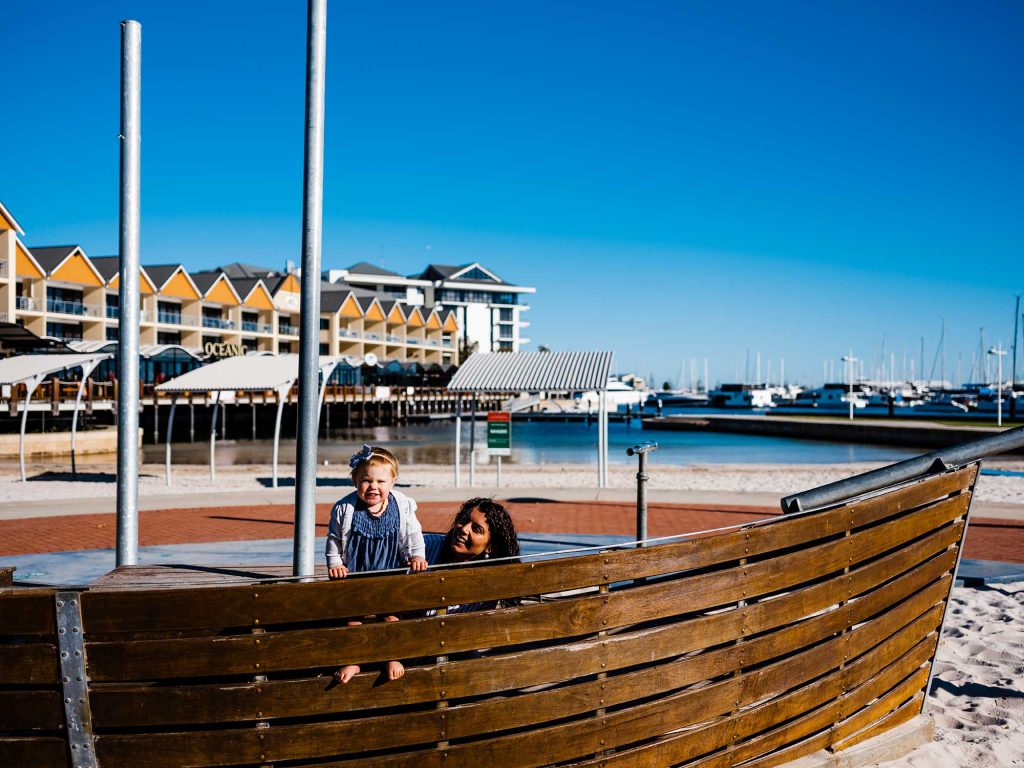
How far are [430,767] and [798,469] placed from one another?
970 inches

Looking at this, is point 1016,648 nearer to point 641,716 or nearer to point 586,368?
point 641,716

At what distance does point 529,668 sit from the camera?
10.2 ft

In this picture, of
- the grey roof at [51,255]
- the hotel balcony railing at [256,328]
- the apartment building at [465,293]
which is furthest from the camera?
the apartment building at [465,293]

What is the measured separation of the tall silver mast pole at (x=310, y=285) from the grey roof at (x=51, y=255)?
60.1 metres

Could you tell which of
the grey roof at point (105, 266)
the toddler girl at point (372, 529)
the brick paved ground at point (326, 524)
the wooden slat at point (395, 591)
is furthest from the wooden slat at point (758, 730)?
the grey roof at point (105, 266)

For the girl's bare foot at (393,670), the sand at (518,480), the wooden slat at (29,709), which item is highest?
the girl's bare foot at (393,670)

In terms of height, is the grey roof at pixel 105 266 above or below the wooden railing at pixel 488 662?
above

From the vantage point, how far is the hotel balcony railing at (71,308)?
57.9 meters

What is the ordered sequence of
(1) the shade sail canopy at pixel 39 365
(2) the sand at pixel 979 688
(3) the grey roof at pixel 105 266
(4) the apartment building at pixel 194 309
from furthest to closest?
(3) the grey roof at pixel 105 266, (4) the apartment building at pixel 194 309, (1) the shade sail canopy at pixel 39 365, (2) the sand at pixel 979 688

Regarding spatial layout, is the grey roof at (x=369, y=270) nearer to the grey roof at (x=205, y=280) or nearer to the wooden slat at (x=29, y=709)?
Answer: the grey roof at (x=205, y=280)

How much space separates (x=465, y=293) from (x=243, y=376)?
10540 centimetres

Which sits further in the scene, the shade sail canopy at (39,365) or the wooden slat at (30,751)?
the shade sail canopy at (39,365)

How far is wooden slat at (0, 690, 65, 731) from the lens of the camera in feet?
8.80

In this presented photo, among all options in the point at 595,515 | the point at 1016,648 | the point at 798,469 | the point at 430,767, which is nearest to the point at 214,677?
the point at 430,767
